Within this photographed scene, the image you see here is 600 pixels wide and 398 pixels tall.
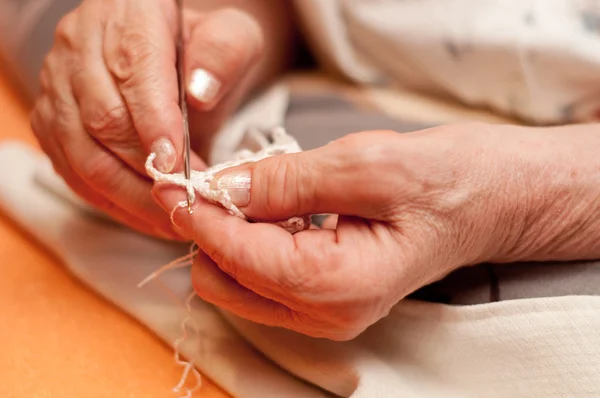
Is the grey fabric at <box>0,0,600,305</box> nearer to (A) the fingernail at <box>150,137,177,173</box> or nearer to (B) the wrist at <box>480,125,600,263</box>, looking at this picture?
(B) the wrist at <box>480,125,600,263</box>

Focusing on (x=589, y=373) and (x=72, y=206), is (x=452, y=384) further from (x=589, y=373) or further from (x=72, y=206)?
(x=72, y=206)

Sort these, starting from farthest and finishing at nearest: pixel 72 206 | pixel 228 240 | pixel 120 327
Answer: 1. pixel 72 206
2. pixel 120 327
3. pixel 228 240

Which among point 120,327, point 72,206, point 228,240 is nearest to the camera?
point 228,240

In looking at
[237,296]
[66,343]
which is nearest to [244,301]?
[237,296]

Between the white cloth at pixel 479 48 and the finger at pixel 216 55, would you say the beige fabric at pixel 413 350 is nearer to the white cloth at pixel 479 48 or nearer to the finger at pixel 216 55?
the finger at pixel 216 55

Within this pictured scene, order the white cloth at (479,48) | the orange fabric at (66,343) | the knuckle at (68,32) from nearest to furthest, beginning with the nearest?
the orange fabric at (66,343) → the knuckle at (68,32) → the white cloth at (479,48)

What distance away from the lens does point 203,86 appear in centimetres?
68

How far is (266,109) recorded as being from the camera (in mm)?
887

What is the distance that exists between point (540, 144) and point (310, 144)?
28 centimetres

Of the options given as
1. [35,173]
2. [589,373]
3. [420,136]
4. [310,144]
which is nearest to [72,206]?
[35,173]

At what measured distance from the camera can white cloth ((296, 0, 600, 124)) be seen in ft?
2.90

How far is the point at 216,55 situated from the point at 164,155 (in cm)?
16

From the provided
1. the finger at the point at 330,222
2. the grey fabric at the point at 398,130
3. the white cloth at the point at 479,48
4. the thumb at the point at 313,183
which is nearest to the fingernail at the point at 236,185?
the thumb at the point at 313,183

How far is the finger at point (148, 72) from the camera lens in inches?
24.0
